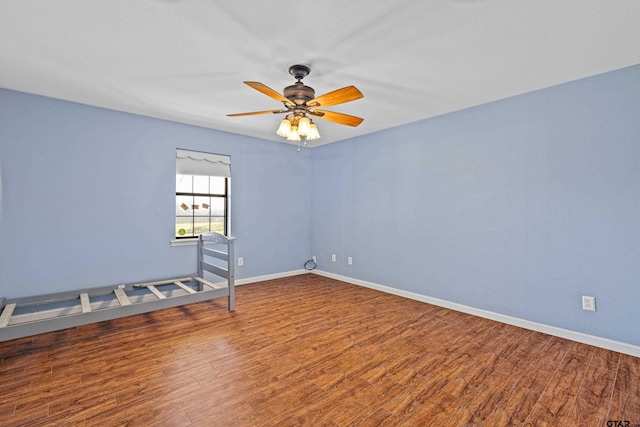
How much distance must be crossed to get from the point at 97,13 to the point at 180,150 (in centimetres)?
235

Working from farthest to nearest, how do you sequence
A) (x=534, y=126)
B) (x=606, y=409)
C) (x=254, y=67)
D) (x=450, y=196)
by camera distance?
(x=450, y=196), (x=534, y=126), (x=254, y=67), (x=606, y=409)

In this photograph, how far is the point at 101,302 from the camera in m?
3.44

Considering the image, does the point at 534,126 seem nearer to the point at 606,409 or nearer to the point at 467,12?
the point at 467,12

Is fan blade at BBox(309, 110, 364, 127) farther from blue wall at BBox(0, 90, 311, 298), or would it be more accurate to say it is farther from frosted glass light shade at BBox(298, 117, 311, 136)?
blue wall at BBox(0, 90, 311, 298)

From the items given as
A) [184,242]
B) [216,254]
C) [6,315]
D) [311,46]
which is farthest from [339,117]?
[6,315]

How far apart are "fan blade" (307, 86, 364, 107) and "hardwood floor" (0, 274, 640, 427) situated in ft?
6.76

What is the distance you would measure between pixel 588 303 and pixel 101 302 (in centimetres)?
509

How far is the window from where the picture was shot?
4148 millimetres

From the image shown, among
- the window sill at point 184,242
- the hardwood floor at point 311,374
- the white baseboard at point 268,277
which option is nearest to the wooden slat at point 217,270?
the window sill at point 184,242

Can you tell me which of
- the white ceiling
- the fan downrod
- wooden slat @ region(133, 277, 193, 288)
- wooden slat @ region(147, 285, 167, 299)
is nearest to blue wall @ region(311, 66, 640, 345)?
the white ceiling

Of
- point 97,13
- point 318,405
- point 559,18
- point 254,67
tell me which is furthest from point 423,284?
point 97,13

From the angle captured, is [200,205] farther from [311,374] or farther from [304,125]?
[311,374]

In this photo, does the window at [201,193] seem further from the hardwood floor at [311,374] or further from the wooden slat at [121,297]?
the hardwood floor at [311,374]

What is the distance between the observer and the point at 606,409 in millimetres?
1771
